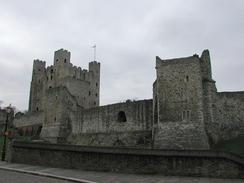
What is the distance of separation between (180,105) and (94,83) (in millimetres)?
41231

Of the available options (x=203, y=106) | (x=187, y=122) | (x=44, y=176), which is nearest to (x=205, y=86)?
(x=203, y=106)

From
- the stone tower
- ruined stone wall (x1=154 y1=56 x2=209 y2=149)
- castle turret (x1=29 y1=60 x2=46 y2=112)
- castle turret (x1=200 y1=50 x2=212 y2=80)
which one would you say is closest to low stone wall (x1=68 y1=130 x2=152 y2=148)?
ruined stone wall (x1=154 y1=56 x2=209 y2=149)

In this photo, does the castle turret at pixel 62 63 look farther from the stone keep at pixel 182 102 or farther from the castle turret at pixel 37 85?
the stone keep at pixel 182 102

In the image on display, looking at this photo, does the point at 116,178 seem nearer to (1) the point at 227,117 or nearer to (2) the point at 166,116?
(2) the point at 166,116

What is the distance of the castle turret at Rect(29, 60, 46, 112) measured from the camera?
62719mm

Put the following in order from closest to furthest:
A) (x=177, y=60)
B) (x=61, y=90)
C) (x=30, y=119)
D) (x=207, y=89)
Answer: (x=207, y=89), (x=177, y=60), (x=61, y=90), (x=30, y=119)

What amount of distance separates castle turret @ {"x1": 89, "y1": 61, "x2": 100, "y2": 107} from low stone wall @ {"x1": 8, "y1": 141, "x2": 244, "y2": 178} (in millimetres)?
42372

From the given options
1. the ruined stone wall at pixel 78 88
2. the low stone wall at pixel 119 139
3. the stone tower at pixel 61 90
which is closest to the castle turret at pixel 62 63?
the stone tower at pixel 61 90

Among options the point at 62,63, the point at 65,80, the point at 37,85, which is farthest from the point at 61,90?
the point at 37,85

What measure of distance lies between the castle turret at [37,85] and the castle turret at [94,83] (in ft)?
30.6

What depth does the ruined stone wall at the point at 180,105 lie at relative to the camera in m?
21.9

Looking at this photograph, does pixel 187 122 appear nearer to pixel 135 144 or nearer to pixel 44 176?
pixel 135 144

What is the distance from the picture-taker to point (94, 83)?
63.0 m

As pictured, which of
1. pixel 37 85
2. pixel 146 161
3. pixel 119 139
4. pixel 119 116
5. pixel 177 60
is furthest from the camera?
pixel 37 85
